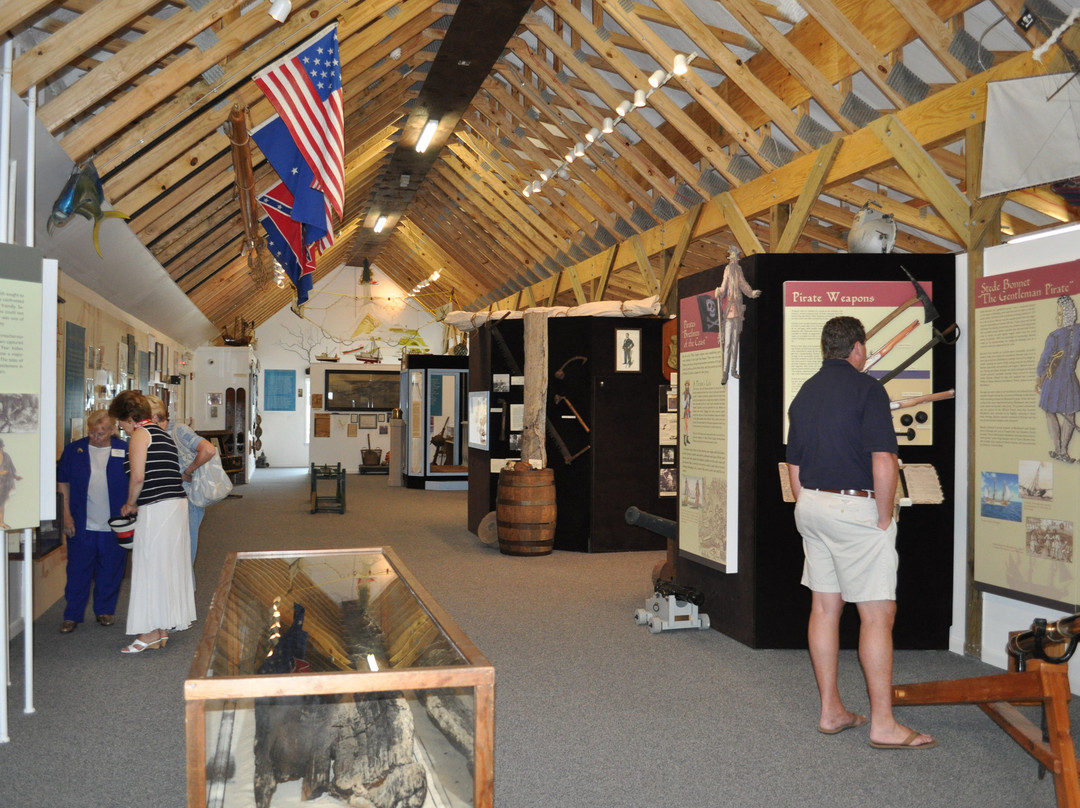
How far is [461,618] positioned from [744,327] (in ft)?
8.73

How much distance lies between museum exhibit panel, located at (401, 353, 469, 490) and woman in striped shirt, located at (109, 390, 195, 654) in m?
10.7

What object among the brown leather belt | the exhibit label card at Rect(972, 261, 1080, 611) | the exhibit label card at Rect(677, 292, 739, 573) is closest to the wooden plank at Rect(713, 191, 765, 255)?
the exhibit label card at Rect(677, 292, 739, 573)

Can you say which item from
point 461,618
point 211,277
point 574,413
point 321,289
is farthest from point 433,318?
point 461,618

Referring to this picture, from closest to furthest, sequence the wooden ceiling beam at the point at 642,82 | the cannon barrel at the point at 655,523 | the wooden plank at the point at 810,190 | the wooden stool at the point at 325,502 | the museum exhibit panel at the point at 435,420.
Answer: the cannon barrel at the point at 655,523
the wooden plank at the point at 810,190
the wooden ceiling beam at the point at 642,82
the wooden stool at the point at 325,502
the museum exhibit panel at the point at 435,420

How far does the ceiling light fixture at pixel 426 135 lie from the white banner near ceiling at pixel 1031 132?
23.8ft

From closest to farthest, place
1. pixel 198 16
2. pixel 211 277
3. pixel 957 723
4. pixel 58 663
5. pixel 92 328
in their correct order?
pixel 957 723, pixel 58 663, pixel 198 16, pixel 92 328, pixel 211 277

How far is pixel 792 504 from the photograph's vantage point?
5.31 m

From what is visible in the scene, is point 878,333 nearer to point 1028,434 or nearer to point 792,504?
point 1028,434

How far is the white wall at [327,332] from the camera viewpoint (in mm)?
22984

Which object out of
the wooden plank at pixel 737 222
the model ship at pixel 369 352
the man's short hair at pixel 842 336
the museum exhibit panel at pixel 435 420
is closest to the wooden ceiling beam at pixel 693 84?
the wooden plank at pixel 737 222

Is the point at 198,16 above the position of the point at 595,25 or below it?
below

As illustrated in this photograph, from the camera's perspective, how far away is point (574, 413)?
30.0 ft

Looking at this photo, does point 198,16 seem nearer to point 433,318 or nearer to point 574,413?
point 574,413

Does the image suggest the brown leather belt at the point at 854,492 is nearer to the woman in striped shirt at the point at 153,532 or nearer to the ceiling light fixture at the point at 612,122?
the woman in striped shirt at the point at 153,532
